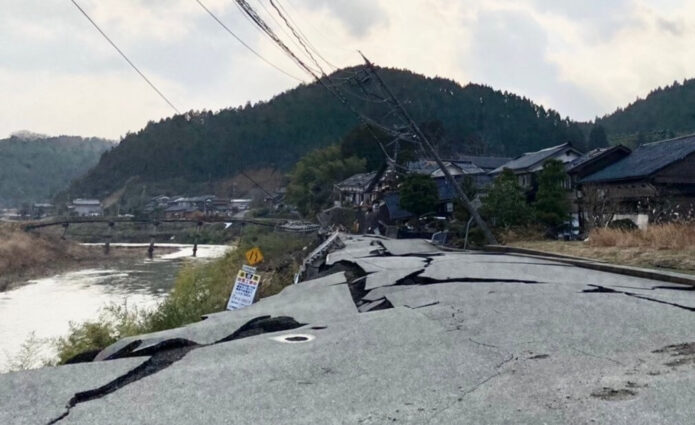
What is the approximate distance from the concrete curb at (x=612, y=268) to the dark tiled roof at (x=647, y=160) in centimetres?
1283

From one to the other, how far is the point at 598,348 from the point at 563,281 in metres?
3.77

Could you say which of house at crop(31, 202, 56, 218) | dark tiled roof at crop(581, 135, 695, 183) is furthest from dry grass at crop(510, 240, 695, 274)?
house at crop(31, 202, 56, 218)

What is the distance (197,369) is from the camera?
4.21m

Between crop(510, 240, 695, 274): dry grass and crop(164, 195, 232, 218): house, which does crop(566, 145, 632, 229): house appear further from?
crop(164, 195, 232, 218): house

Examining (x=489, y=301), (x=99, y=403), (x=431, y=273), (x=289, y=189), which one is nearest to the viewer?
(x=99, y=403)

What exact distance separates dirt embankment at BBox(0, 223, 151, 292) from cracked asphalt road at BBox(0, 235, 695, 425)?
103ft

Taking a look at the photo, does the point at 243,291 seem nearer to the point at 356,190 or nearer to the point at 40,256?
the point at 356,190

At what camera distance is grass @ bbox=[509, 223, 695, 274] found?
9227mm

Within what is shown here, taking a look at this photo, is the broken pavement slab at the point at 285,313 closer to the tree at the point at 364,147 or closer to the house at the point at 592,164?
the house at the point at 592,164

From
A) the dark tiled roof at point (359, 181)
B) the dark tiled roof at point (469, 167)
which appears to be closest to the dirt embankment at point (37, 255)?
the dark tiled roof at point (359, 181)

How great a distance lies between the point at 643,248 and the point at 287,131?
97679mm

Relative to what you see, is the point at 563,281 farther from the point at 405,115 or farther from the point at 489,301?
the point at 405,115

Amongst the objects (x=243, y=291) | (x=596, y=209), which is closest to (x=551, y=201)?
(x=596, y=209)

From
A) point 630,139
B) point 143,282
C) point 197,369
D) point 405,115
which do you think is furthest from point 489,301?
point 630,139
